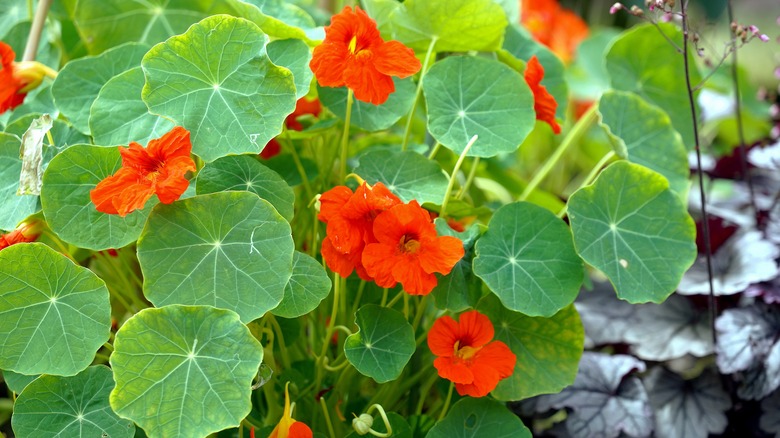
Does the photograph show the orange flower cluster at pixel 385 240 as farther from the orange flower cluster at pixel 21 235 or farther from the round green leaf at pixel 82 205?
the orange flower cluster at pixel 21 235

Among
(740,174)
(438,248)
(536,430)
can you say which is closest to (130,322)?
(438,248)

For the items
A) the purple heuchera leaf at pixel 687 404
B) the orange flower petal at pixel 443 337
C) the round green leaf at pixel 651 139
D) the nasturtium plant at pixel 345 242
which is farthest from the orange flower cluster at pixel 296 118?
the purple heuchera leaf at pixel 687 404

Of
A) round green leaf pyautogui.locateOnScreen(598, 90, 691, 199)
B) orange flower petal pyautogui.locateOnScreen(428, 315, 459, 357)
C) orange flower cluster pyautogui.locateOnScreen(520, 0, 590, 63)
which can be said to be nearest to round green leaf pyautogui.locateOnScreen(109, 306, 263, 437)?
orange flower petal pyautogui.locateOnScreen(428, 315, 459, 357)

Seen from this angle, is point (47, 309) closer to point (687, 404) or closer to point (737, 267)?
point (687, 404)

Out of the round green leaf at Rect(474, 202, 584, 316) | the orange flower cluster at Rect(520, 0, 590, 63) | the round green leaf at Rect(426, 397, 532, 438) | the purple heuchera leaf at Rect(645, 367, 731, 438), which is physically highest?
the round green leaf at Rect(474, 202, 584, 316)

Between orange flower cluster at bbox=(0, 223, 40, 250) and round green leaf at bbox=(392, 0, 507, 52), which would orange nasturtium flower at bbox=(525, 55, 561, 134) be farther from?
orange flower cluster at bbox=(0, 223, 40, 250)

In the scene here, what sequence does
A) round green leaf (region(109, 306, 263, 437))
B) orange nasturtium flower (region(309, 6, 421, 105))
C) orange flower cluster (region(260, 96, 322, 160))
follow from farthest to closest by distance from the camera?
orange flower cluster (region(260, 96, 322, 160)), orange nasturtium flower (region(309, 6, 421, 105)), round green leaf (region(109, 306, 263, 437))
